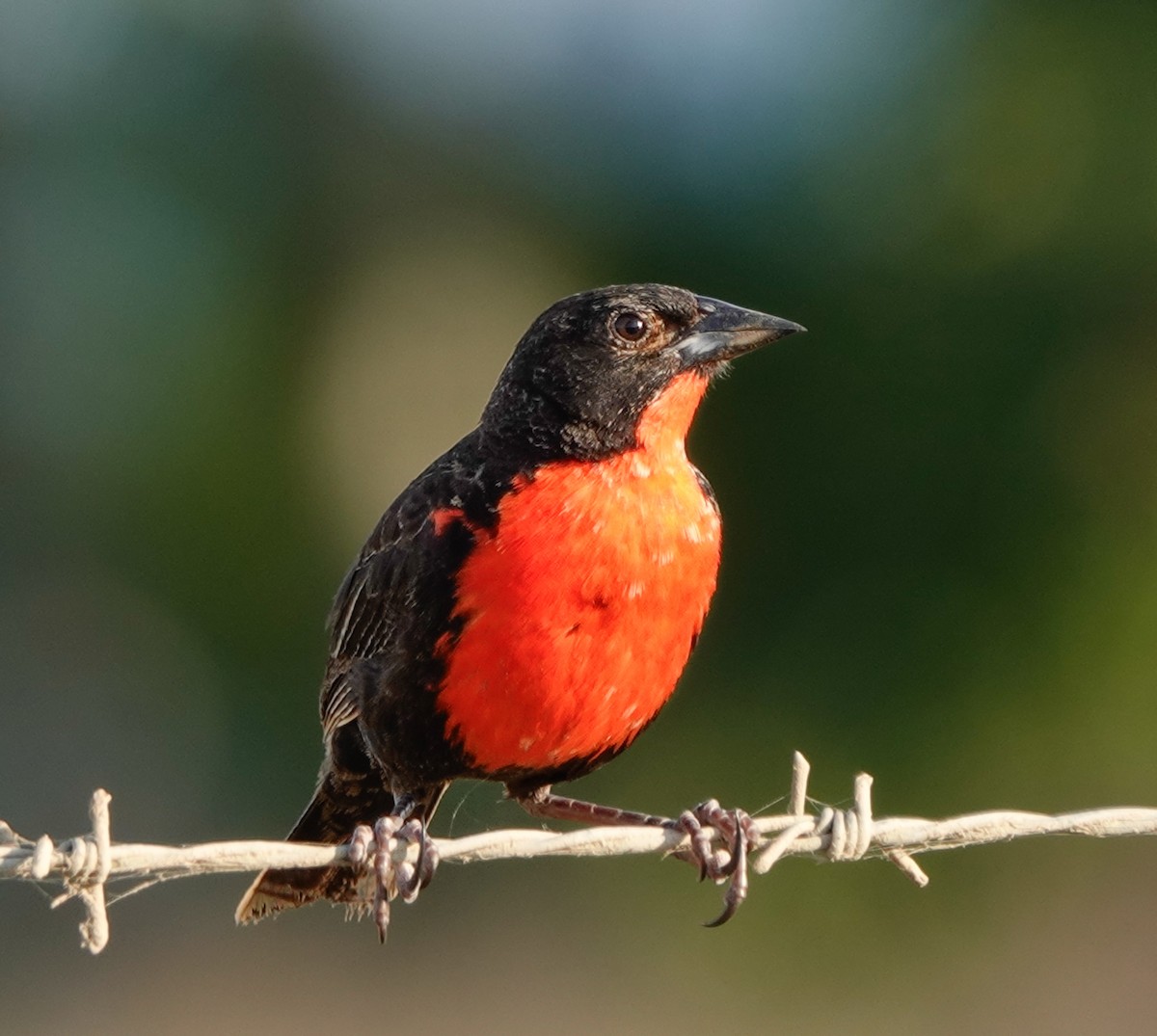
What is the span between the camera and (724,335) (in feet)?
14.1

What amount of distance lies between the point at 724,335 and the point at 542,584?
897 mm

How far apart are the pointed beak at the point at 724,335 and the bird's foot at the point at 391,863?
1.33 meters

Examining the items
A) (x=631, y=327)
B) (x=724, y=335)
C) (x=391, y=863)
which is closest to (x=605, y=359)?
(x=631, y=327)

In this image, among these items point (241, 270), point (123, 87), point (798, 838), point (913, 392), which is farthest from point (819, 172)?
point (798, 838)

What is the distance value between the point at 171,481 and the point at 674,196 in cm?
414

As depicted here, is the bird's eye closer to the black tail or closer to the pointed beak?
the pointed beak

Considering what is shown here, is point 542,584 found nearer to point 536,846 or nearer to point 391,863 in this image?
point 391,863

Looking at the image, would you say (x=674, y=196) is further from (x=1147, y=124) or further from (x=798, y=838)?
(x=798, y=838)

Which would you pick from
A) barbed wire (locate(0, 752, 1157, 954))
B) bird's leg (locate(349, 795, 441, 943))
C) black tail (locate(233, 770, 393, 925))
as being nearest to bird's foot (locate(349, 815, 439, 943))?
bird's leg (locate(349, 795, 441, 943))

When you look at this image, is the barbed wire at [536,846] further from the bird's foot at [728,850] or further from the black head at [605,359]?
the black head at [605,359]

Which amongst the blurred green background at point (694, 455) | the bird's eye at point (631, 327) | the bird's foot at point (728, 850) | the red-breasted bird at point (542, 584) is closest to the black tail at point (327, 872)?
the red-breasted bird at point (542, 584)

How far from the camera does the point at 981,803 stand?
30.8 ft

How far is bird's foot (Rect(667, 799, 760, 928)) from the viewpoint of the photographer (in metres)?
3.70

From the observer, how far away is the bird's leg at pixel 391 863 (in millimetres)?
3488
